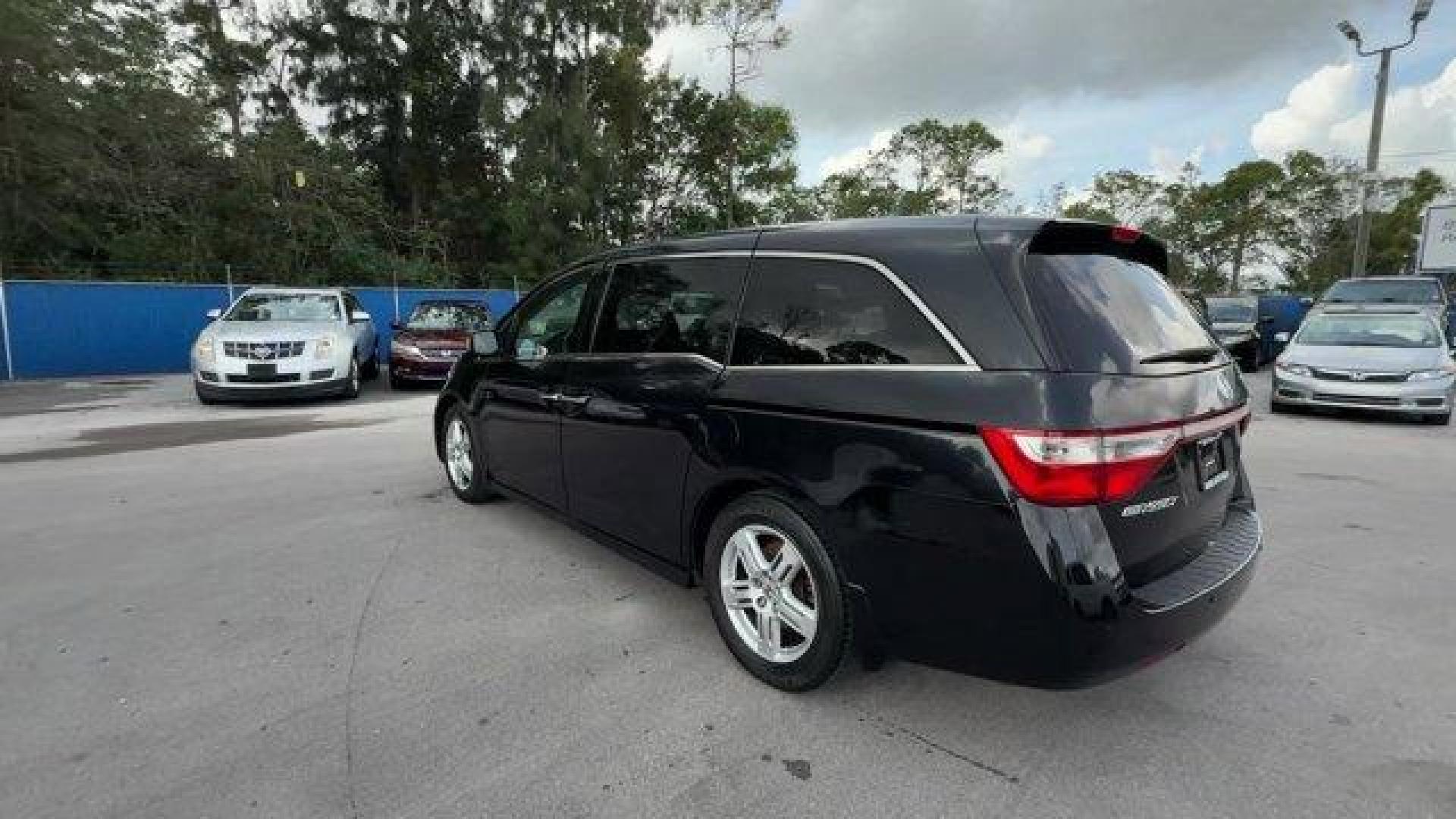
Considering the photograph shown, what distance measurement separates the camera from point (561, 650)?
309cm

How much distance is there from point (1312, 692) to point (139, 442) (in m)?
9.21

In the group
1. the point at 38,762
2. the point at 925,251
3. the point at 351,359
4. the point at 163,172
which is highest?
the point at 163,172

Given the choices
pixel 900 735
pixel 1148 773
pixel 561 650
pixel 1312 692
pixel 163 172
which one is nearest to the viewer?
pixel 1148 773

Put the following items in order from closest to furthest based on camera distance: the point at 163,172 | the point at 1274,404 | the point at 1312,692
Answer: the point at 1312,692 < the point at 1274,404 < the point at 163,172

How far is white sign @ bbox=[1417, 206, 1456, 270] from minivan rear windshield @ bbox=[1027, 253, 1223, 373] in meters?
25.9

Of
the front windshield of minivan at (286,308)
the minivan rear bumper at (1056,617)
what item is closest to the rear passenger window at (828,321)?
the minivan rear bumper at (1056,617)

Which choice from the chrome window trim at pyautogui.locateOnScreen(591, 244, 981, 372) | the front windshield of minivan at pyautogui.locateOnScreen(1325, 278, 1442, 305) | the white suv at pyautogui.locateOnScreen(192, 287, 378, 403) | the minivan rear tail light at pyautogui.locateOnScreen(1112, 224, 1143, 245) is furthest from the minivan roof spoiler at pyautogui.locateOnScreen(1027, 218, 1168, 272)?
the front windshield of minivan at pyautogui.locateOnScreen(1325, 278, 1442, 305)

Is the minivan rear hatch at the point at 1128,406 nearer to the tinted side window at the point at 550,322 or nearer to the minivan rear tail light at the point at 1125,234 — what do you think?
the minivan rear tail light at the point at 1125,234

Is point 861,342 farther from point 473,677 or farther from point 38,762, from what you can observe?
point 38,762

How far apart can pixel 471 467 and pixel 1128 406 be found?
160 inches

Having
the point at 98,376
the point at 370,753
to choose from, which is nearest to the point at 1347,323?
the point at 370,753

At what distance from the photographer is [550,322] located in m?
4.17

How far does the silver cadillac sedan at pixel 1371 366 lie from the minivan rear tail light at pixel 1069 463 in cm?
897

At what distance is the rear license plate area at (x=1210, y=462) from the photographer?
95.8 inches
